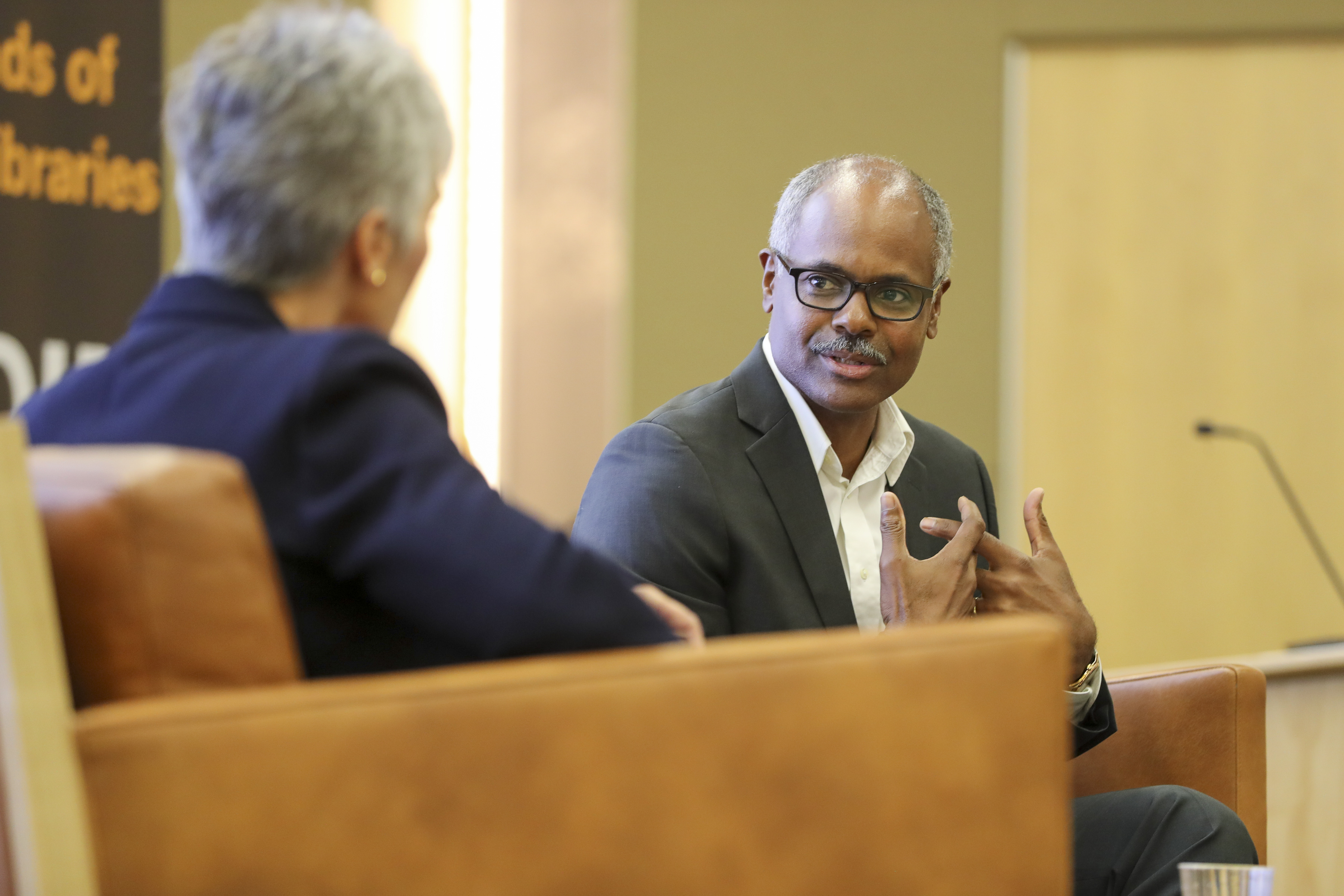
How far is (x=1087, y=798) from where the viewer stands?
1.68 metres

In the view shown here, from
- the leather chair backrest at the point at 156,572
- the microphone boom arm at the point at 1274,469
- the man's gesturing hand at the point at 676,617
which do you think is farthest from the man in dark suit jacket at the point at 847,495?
the microphone boom arm at the point at 1274,469

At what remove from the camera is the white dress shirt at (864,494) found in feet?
5.73

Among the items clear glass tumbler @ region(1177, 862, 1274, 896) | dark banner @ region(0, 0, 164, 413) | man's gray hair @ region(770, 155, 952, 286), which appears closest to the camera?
clear glass tumbler @ region(1177, 862, 1274, 896)

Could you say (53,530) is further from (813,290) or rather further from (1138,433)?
(1138,433)

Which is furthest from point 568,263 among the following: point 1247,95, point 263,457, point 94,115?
point 263,457

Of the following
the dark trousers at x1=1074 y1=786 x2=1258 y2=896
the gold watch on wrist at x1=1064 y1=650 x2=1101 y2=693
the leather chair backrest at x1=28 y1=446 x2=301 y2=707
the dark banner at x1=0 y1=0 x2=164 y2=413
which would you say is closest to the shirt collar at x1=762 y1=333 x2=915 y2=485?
the gold watch on wrist at x1=1064 y1=650 x2=1101 y2=693

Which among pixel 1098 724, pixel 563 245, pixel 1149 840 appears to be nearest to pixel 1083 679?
pixel 1098 724

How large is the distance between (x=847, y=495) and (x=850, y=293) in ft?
0.96

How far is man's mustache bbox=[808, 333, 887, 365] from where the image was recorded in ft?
5.99

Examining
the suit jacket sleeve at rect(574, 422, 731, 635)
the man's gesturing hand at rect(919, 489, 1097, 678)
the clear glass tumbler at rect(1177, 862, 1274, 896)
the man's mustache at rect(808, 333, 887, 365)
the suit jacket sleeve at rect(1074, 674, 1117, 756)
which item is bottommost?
the suit jacket sleeve at rect(1074, 674, 1117, 756)

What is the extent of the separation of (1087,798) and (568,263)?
130 inches

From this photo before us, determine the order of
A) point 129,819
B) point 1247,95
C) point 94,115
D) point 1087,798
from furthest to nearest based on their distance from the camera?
point 1247,95, point 94,115, point 1087,798, point 129,819

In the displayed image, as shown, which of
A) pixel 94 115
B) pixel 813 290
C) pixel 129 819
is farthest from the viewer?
pixel 94 115

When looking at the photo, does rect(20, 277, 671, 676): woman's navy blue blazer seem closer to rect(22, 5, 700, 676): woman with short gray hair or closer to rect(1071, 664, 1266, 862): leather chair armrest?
rect(22, 5, 700, 676): woman with short gray hair
